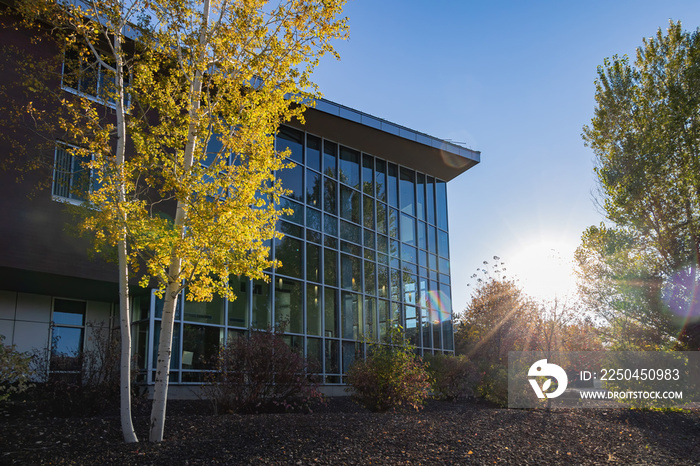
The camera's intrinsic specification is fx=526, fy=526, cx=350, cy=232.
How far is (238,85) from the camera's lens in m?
7.38

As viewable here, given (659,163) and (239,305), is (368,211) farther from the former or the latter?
(659,163)

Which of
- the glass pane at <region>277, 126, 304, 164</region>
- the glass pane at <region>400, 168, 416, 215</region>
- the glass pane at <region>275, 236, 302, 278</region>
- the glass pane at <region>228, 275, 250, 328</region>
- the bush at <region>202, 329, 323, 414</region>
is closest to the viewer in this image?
the bush at <region>202, 329, 323, 414</region>

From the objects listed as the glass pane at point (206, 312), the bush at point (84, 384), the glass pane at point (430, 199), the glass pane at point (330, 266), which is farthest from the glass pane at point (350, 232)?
the bush at point (84, 384)

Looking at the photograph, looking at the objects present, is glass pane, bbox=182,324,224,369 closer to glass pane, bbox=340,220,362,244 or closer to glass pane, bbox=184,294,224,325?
glass pane, bbox=184,294,224,325

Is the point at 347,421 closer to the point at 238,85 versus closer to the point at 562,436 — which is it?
the point at 562,436

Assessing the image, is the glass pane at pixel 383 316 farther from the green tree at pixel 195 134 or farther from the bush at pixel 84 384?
the green tree at pixel 195 134

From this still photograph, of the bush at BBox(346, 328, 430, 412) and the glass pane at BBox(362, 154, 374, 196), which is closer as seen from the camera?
the bush at BBox(346, 328, 430, 412)

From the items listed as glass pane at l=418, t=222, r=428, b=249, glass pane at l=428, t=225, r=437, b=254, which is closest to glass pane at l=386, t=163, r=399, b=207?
glass pane at l=418, t=222, r=428, b=249

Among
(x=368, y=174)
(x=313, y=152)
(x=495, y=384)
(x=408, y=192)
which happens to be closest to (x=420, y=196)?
(x=408, y=192)

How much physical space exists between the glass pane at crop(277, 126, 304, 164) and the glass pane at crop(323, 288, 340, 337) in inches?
174

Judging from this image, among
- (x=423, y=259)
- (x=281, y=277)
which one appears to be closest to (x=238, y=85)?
(x=281, y=277)

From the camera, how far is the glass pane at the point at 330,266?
17281 mm

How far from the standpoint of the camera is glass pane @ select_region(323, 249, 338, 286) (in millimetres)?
17281

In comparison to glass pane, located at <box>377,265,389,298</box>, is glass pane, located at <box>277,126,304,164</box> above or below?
above
